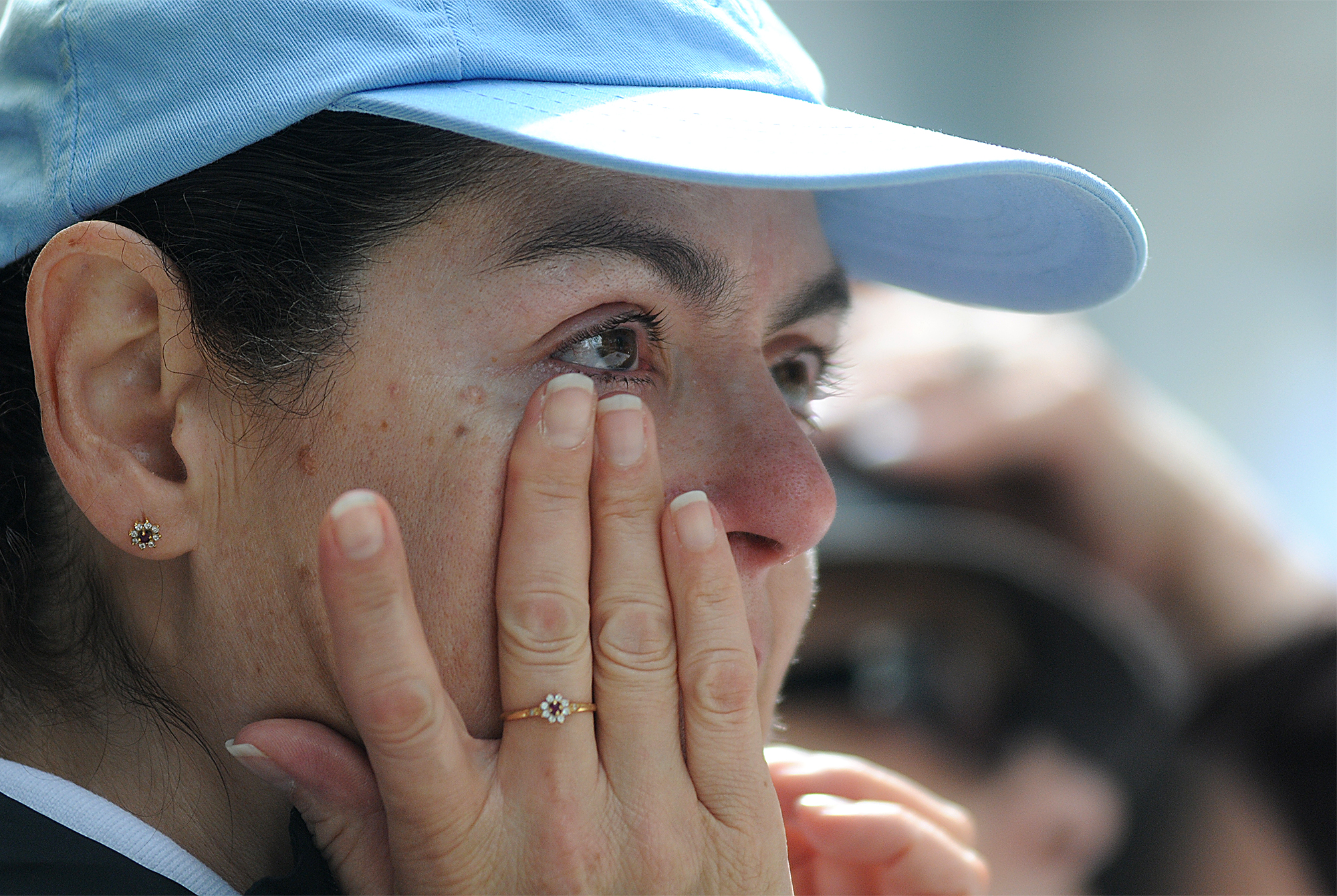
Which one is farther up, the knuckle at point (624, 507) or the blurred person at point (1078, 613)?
the blurred person at point (1078, 613)

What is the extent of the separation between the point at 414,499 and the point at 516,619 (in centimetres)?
12

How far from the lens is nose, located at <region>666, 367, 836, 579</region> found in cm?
94

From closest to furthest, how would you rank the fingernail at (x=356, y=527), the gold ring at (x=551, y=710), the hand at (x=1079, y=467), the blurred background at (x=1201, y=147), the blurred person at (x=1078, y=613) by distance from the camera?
1. the fingernail at (x=356, y=527)
2. the gold ring at (x=551, y=710)
3. the blurred person at (x=1078, y=613)
4. the hand at (x=1079, y=467)
5. the blurred background at (x=1201, y=147)

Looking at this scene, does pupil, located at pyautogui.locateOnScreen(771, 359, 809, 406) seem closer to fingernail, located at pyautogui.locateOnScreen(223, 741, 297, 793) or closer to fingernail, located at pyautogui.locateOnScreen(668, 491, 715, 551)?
fingernail, located at pyautogui.locateOnScreen(668, 491, 715, 551)

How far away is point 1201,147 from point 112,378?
182 inches

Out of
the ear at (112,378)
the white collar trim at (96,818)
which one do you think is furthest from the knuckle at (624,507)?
the white collar trim at (96,818)

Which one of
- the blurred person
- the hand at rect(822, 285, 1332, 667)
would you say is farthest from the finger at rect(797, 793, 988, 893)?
the hand at rect(822, 285, 1332, 667)

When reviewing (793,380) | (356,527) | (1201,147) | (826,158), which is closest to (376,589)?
(356,527)

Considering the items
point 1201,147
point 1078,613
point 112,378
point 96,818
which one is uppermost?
point 1201,147

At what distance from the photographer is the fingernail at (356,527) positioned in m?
0.77

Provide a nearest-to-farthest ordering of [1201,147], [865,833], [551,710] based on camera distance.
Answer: [551,710] < [865,833] < [1201,147]

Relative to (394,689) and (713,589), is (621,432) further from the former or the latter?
(394,689)

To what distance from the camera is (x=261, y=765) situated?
0.89m

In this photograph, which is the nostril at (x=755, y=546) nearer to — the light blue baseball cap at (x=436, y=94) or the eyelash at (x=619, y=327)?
the eyelash at (x=619, y=327)
